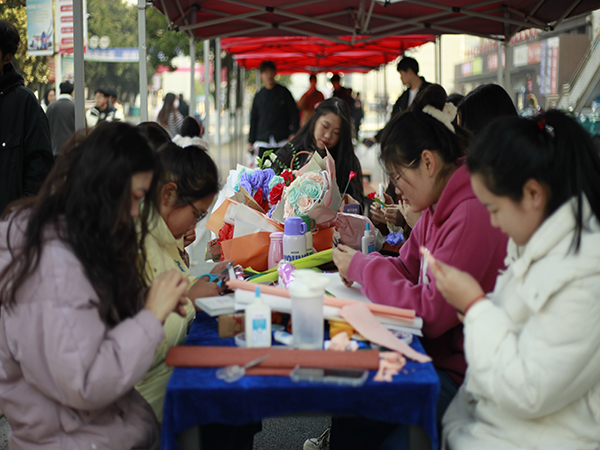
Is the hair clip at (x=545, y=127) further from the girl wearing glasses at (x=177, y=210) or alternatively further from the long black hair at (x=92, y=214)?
the girl wearing glasses at (x=177, y=210)

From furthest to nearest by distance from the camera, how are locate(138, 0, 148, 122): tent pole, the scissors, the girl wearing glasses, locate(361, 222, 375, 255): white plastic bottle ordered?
locate(138, 0, 148, 122): tent pole < locate(361, 222, 375, 255): white plastic bottle < the scissors < the girl wearing glasses

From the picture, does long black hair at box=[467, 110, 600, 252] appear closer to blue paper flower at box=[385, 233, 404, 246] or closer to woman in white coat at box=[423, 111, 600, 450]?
woman in white coat at box=[423, 111, 600, 450]

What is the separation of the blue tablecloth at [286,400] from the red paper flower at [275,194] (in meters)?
1.33

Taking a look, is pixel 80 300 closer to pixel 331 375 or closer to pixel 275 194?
pixel 331 375

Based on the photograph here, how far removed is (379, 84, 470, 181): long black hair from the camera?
1.92 metres

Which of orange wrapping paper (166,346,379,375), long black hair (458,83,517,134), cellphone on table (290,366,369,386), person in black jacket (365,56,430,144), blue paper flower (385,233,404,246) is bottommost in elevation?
cellphone on table (290,366,369,386)

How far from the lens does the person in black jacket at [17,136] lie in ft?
10.4

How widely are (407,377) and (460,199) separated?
659mm

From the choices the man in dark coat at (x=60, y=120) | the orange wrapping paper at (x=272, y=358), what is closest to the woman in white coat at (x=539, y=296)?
the orange wrapping paper at (x=272, y=358)

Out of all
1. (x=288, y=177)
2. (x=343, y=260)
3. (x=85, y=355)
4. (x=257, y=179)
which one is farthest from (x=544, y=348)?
(x=257, y=179)

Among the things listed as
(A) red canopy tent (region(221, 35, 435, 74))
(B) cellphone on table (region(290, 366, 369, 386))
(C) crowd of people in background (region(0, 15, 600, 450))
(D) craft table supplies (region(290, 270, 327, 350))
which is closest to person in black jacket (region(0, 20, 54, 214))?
(C) crowd of people in background (region(0, 15, 600, 450))

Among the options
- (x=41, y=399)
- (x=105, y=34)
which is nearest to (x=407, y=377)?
(x=41, y=399)

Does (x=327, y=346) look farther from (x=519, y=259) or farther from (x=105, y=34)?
(x=105, y=34)

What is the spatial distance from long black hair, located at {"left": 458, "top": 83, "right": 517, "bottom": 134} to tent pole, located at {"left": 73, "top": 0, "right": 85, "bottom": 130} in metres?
2.05
